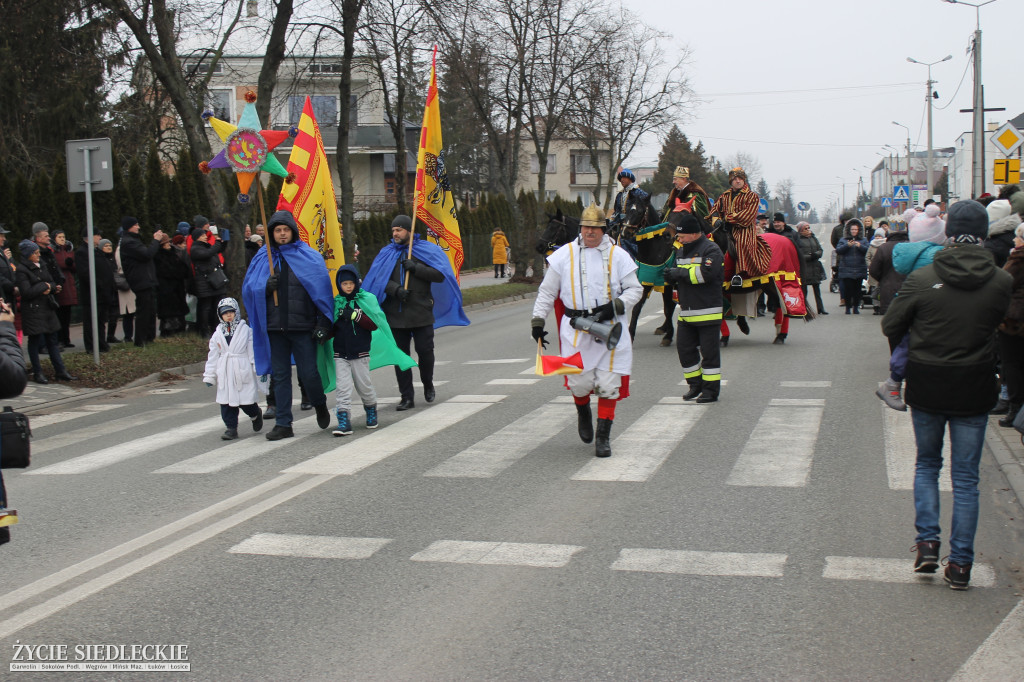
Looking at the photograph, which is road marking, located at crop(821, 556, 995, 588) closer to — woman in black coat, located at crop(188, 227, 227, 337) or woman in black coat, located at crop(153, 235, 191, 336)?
woman in black coat, located at crop(188, 227, 227, 337)

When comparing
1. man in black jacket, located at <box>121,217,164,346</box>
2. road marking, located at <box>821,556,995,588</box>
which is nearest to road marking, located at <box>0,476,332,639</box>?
road marking, located at <box>821,556,995,588</box>

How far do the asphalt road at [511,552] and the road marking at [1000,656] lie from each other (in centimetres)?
1

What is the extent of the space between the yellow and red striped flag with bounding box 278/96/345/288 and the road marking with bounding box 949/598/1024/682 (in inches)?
300

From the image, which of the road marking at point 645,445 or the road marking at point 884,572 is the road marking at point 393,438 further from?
the road marking at point 884,572

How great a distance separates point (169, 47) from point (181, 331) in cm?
465

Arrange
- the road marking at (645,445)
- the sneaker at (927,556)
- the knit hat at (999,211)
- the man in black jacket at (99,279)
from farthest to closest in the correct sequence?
1. the man in black jacket at (99,279)
2. the knit hat at (999,211)
3. the road marking at (645,445)
4. the sneaker at (927,556)

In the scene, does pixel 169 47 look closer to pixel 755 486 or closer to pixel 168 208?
pixel 168 208

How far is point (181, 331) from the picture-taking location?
A: 59.5 ft

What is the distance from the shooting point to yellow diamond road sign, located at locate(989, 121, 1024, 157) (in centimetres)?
1878

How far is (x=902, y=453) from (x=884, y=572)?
300cm

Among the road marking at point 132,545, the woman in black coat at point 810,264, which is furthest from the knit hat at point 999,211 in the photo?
the woman in black coat at point 810,264

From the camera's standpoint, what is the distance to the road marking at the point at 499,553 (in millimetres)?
5633

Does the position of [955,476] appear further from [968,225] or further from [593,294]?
[593,294]

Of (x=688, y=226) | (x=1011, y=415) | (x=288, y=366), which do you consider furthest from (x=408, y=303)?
(x=1011, y=415)
